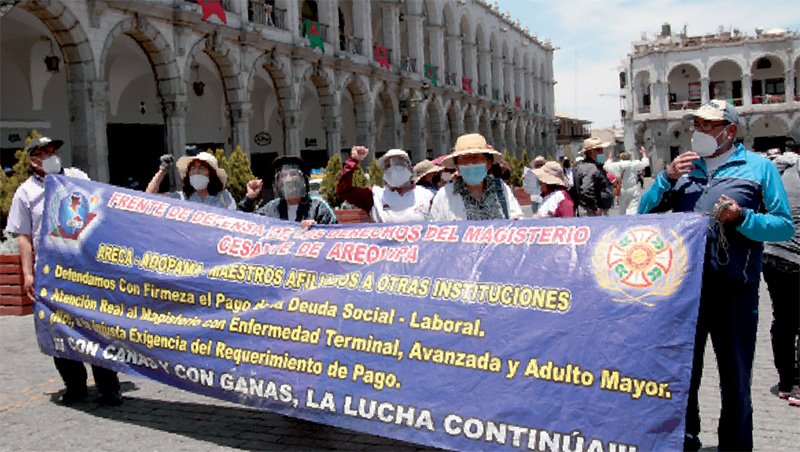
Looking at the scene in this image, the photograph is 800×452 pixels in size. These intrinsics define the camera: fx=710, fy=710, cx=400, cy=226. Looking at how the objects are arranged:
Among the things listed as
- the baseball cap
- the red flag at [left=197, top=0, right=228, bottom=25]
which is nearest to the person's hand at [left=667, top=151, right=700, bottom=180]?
the baseball cap

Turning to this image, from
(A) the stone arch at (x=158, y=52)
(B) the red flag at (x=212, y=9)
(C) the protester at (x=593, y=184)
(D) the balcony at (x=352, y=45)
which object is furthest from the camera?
(D) the balcony at (x=352, y=45)

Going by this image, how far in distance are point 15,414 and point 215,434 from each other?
1.75m

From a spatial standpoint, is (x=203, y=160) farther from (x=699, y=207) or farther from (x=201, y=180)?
(x=699, y=207)

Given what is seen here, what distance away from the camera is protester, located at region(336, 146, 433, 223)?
5789mm

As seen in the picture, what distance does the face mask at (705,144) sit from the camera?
3.81 meters

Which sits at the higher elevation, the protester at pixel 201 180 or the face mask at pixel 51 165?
the face mask at pixel 51 165

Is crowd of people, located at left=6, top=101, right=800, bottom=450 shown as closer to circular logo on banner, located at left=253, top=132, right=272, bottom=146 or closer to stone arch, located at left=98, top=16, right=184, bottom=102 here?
stone arch, located at left=98, top=16, right=184, bottom=102

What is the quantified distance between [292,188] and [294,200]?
98 mm

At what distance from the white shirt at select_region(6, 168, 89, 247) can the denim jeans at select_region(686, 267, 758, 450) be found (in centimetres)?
460

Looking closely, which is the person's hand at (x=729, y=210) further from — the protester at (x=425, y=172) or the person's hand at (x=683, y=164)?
the protester at (x=425, y=172)

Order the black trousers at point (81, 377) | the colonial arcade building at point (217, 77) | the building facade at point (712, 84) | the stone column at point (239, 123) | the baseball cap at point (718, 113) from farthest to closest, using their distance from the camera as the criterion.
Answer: the building facade at point (712, 84) < the stone column at point (239, 123) < the colonial arcade building at point (217, 77) < the black trousers at point (81, 377) < the baseball cap at point (718, 113)

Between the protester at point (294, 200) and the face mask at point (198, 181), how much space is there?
2.16 ft

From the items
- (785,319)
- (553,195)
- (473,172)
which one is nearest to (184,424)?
(473,172)

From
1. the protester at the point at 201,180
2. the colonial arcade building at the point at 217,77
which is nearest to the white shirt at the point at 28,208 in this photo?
the protester at the point at 201,180
